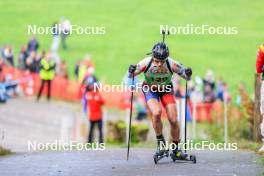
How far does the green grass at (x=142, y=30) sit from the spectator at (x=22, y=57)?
270 mm

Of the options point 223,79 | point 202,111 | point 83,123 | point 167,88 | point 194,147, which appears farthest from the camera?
point 223,79

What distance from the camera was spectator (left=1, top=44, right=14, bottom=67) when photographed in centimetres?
3110

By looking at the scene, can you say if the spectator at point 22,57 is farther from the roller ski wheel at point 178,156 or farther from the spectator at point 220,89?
the roller ski wheel at point 178,156

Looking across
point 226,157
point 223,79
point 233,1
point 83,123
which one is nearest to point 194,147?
point 226,157

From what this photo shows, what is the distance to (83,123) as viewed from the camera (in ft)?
83.0

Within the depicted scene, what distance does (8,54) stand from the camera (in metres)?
31.7

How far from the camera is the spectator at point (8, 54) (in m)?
31.1

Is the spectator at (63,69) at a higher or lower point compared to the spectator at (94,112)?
higher

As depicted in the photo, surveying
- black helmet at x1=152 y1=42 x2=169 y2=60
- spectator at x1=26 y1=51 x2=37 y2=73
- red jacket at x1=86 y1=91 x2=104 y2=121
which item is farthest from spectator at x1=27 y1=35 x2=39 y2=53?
black helmet at x1=152 y1=42 x2=169 y2=60

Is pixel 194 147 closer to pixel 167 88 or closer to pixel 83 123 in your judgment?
pixel 167 88

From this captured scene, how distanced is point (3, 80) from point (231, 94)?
7266 millimetres

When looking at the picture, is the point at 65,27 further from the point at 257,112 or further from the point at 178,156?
the point at 178,156

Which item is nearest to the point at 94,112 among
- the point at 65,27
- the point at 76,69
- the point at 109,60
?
the point at 65,27

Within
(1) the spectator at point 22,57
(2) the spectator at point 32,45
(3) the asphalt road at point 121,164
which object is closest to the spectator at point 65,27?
(2) the spectator at point 32,45
